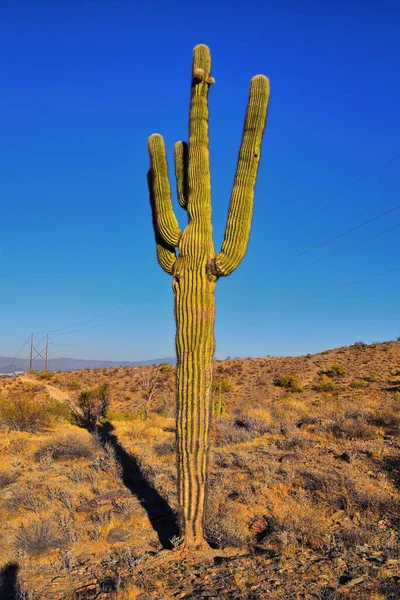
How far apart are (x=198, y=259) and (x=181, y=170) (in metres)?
2.18

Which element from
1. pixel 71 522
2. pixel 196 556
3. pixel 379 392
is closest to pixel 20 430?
pixel 71 522

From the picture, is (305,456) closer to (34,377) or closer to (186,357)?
(186,357)

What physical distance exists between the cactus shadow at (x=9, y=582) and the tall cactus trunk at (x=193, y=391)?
81.5 inches

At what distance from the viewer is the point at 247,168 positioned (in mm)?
6613

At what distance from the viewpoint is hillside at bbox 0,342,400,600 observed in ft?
15.3

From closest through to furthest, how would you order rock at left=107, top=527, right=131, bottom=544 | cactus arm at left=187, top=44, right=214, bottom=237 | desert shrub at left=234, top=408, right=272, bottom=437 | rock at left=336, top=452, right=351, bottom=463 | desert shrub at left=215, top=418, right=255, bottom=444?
rock at left=107, top=527, right=131, bottom=544 → cactus arm at left=187, top=44, right=214, bottom=237 → rock at left=336, top=452, right=351, bottom=463 → desert shrub at left=215, top=418, right=255, bottom=444 → desert shrub at left=234, top=408, right=272, bottom=437

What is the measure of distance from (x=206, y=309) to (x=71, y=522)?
4023mm

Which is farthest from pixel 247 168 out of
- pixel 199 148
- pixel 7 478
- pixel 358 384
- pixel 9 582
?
pixel 358 384

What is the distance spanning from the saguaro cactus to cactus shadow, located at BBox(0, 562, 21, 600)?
6.77 ft

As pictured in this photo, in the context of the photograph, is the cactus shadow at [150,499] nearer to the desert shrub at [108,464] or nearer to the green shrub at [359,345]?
the desert shrub at [108,464]

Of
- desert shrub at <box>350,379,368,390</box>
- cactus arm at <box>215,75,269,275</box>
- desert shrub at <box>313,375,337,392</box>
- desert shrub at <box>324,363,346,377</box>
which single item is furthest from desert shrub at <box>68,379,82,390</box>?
cactus arm at <box>215,75,269,275</box>

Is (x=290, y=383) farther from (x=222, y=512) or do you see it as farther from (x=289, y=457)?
(x=222, y=512)

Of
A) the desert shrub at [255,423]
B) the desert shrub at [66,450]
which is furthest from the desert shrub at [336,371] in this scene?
the desert shrub at [66,450]

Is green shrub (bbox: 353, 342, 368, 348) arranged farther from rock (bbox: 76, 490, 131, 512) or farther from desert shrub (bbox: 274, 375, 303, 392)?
rock (bbox: 76, 490, 131, 512)
